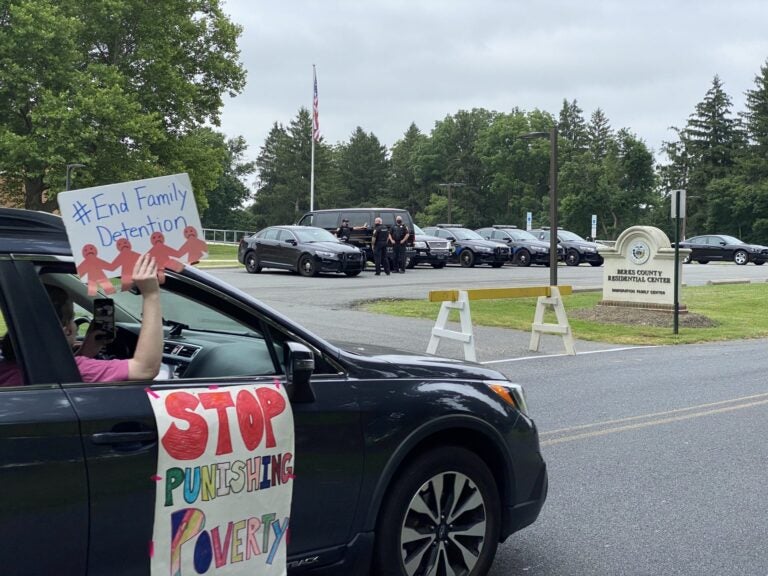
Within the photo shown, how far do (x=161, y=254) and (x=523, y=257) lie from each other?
121 ft

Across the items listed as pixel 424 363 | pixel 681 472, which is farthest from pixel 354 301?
pixel 424 363

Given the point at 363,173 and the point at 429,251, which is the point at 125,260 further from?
the point at 363,173

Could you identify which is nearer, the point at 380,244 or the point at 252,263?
the point at 380,244

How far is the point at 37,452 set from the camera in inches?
107

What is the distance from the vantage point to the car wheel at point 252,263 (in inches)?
1155

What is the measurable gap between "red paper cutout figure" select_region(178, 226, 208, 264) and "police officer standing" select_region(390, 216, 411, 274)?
2589 cm

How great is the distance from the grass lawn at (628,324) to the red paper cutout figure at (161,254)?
12.9 meters

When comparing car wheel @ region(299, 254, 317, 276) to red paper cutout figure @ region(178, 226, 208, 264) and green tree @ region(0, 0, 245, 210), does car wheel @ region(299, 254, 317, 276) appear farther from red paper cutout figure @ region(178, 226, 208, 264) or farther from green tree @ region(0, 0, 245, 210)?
red paper cutout figure @ region(178, 226, 208, 264)

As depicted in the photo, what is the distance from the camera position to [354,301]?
64.8 ft

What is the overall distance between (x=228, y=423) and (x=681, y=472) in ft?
13.7

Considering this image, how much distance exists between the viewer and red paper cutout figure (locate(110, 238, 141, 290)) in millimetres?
2973

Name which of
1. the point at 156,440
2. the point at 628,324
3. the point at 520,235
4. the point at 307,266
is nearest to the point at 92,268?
the point at 156,440

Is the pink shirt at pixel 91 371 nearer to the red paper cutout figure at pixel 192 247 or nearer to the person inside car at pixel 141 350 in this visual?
the person inside car at pixel 141 350

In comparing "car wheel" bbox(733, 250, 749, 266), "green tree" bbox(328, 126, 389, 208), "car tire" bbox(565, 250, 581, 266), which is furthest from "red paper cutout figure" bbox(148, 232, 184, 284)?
"green tree" bbox(328, 126, 389, 208)
